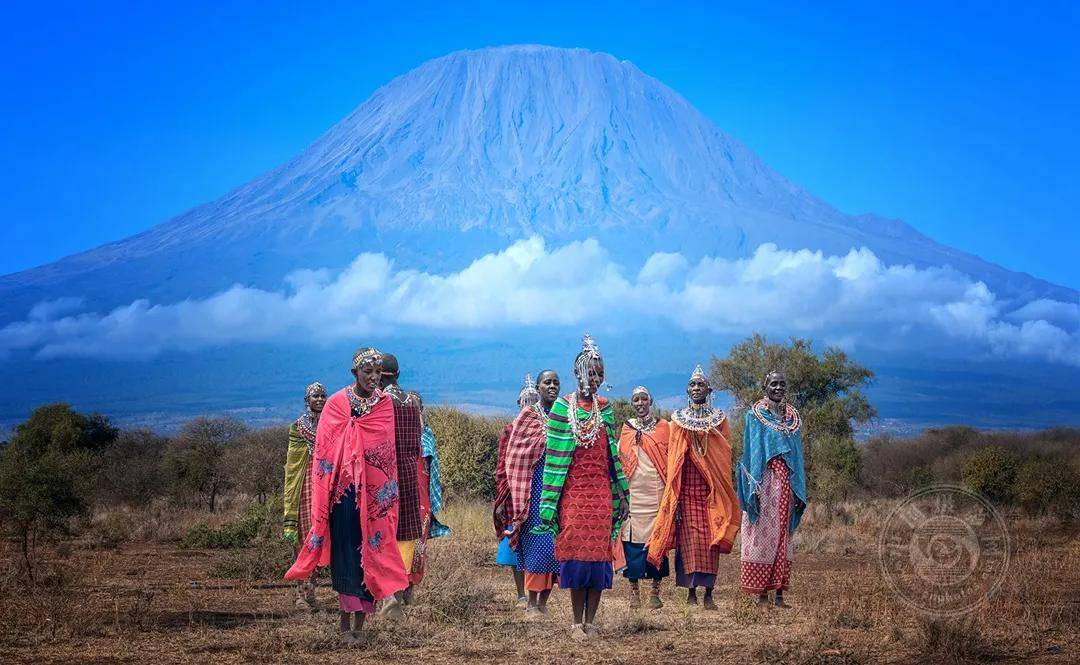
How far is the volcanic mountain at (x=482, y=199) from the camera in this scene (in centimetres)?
9881

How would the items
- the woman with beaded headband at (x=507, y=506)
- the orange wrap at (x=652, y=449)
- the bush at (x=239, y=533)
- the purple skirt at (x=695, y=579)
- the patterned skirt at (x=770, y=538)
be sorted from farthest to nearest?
the bush at (x=239, y=533) → the orange wrap at (x=652, y=449) → the purple skirt at (x=695, y=579) → the patterned skirt at (x=770, y=538) → the woman with beaded headband at (x=507, y=506)

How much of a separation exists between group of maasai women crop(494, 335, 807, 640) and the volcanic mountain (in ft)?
273

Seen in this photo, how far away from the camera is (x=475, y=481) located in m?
26.3

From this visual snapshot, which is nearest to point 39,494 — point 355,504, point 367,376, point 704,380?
point 355,504

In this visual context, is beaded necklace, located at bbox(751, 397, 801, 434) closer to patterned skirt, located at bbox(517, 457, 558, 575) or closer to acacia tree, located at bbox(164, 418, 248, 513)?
patterned skirt, located at bbox(517, 457, 558, 575)

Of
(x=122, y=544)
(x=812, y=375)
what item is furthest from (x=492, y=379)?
(x=122, y=544)

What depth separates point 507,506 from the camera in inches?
462

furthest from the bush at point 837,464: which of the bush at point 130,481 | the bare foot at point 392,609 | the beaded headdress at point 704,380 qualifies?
the bare foot at point 392,609

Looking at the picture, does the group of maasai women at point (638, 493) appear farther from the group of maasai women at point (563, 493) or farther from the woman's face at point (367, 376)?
the woman's face at point (367, 376)

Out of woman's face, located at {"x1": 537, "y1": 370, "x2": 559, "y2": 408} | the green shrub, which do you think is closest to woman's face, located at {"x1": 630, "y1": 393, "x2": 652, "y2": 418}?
woman's face, located at {"x1": 537, "y1": 370, "x2": 559, "y2": 408}

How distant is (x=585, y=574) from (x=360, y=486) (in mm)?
1847

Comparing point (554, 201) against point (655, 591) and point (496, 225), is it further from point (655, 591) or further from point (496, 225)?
point (655, 591)

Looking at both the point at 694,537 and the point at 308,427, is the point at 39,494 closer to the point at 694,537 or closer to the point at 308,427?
the point at 308,427

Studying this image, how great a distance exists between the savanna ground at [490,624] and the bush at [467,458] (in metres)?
10.9
